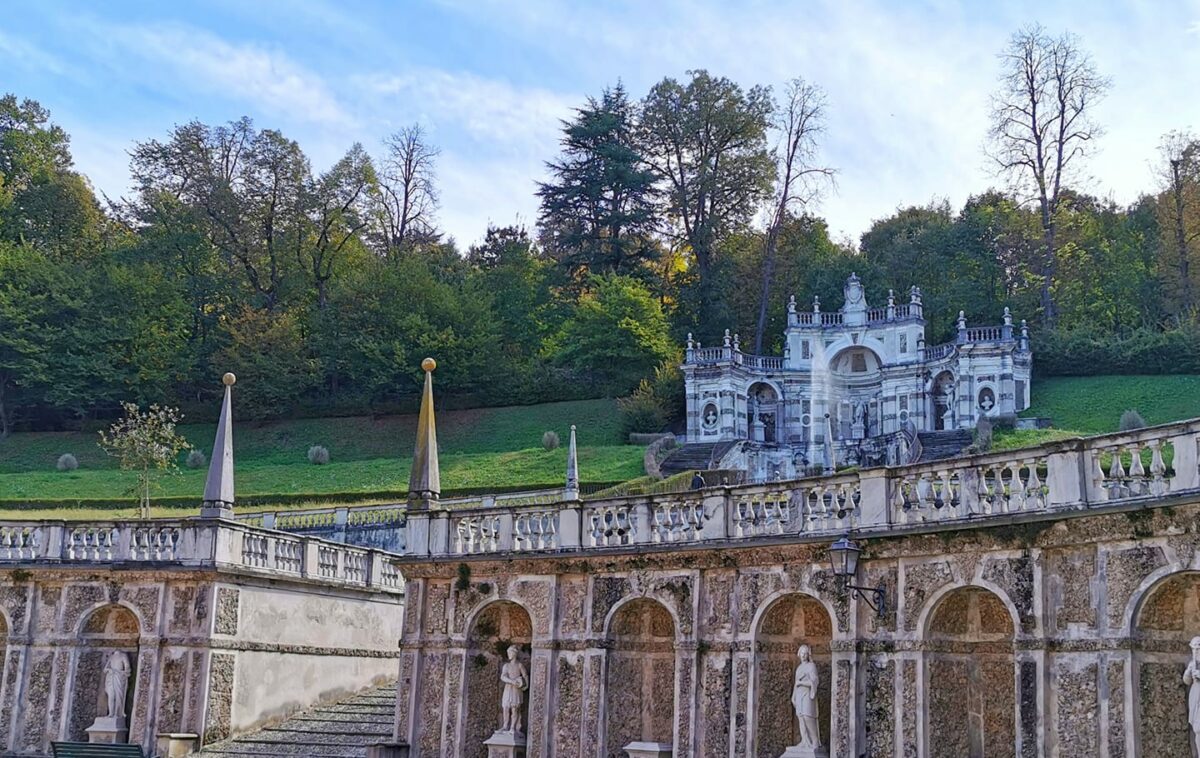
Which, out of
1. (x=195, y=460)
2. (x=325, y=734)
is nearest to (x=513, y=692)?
(x=325, y=734)

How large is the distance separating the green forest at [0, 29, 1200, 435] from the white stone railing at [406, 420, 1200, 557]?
145 feet

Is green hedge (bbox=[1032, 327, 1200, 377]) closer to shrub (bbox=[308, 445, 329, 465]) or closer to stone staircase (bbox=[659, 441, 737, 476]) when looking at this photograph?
stone staircase (bbox=[659, 441, 737, 476])

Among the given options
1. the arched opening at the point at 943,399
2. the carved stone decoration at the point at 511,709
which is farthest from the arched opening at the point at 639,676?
the arched opening at the point at 943,399

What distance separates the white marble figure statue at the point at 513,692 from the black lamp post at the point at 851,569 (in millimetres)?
5758

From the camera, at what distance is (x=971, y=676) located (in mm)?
15789

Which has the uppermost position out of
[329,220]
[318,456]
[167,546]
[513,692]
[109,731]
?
[329,220]

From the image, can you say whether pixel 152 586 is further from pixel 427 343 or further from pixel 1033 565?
pixel 427 343

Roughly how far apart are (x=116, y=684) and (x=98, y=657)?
1.01m

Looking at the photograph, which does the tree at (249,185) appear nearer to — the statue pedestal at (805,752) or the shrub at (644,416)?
the shrub at (644,416)

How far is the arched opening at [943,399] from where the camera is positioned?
203ft

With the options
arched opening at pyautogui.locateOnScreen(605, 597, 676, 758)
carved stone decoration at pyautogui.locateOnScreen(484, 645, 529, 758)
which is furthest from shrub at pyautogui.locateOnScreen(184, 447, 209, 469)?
arched opening at pyautogui.locateOnScreen(605, 597, 676, 758)

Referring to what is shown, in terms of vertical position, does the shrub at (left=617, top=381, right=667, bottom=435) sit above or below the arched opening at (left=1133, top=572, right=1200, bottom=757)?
above

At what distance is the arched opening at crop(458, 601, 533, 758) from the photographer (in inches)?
798

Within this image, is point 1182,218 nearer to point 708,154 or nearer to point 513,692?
point 708,154
